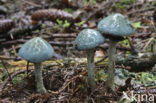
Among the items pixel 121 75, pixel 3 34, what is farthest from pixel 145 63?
pixel 3 34

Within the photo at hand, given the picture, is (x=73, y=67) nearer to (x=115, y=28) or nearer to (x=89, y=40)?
(x=89, y=40)

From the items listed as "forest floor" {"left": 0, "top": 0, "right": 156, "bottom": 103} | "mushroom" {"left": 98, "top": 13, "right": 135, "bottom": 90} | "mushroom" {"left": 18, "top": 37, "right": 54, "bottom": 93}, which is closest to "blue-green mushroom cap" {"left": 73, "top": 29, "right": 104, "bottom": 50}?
"mushroom" {"left": 98, "top": 13, "right": 135, "bottom": 90}

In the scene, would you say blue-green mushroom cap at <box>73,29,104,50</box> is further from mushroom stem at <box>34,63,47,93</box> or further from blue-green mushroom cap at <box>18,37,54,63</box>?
mushroom stem at <box>34,63,47,93</box>

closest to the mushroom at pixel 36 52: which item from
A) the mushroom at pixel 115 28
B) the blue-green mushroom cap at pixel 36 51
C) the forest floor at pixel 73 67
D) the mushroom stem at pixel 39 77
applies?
the blue-green mushroom cap at pixel 36 51

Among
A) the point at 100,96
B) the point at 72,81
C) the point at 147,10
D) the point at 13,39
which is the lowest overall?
the point at 100,96

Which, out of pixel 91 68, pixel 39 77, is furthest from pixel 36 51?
pixel 91 68

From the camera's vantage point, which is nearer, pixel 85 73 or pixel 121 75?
pixel 85 73

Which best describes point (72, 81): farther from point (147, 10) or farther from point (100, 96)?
point (147, 10)
